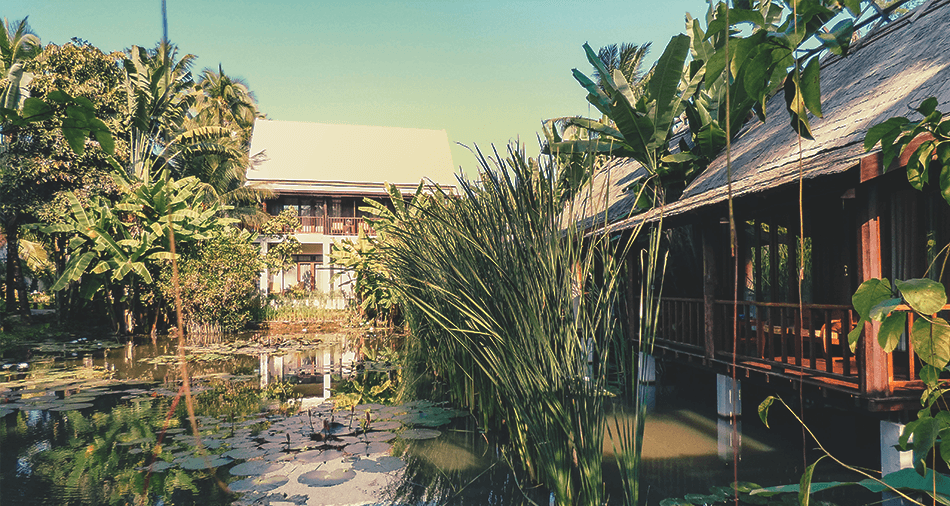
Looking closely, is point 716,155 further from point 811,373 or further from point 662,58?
point 811,373

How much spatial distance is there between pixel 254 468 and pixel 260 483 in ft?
1.40

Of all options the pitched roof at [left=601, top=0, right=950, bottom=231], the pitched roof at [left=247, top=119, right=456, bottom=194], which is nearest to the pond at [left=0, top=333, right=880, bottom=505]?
the pitched roof at [left=601, top=0, right=950, bottom=231]

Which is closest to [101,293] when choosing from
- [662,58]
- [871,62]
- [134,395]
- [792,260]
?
[134,395]

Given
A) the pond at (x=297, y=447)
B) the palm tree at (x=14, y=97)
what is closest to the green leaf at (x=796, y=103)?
the pond at (x=297, y=447)

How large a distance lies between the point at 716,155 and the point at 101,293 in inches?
624

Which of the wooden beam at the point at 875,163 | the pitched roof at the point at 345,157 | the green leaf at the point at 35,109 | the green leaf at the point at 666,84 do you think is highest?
the pitched roof at the point at 345,157

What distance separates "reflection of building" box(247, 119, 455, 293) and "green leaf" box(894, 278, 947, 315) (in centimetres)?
1948

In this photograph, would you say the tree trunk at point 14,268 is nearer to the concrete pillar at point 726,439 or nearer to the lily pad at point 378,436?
the lily pad at point 378,436

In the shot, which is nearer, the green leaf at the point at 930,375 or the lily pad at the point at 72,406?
the green leaf at the point at 930,375

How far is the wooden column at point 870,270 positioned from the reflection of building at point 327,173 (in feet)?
56.0

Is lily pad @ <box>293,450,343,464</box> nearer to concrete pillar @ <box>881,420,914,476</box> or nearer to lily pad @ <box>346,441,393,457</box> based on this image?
lily pad @ <box>346,441,393,457</box>

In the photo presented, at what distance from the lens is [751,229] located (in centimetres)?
995

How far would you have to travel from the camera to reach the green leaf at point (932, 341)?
142 cm

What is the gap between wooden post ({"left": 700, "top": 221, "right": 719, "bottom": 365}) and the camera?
6.77 meters
